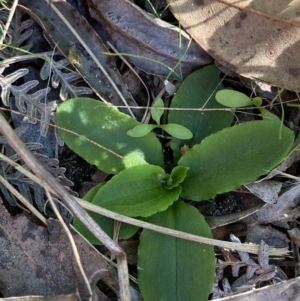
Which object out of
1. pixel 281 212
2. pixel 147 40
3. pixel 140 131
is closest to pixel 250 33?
pixel 147 40

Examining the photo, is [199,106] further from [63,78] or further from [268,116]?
[63,78]

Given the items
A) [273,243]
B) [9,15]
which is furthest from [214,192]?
[9,15]

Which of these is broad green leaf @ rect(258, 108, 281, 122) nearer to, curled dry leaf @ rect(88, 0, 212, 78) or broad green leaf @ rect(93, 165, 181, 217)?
curled dry leaf @ rect(88, 0, 212, 78)

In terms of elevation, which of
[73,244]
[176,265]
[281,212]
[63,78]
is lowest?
[281,212]

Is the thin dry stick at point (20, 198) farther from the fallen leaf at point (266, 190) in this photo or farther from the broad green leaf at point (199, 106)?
the fallen leaf at point (266, 190)

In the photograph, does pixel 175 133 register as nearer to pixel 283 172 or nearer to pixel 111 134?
pixel 111 134

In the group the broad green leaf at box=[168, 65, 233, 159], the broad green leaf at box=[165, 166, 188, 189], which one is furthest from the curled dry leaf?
the broad green leaf at box=[165, 166, 188, 189]
